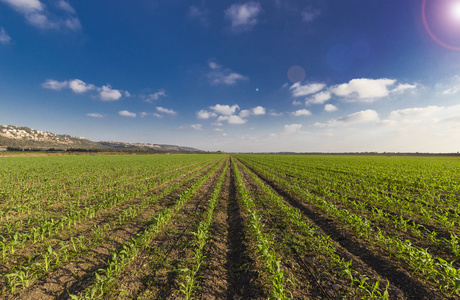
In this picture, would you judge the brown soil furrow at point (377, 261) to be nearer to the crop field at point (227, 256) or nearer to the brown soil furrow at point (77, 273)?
the crop field at point (227, 256)

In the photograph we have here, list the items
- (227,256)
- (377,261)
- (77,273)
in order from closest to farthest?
(77,273)
(377,261)
(227,256)

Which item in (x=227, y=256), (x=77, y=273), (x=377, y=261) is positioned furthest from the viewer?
(x=227, y=256)

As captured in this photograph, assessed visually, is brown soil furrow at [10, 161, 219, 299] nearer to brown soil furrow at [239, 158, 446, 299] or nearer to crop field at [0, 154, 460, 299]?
crop field at [0, 154, 460, 299]

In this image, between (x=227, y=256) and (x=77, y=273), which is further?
(x=227, y=256)

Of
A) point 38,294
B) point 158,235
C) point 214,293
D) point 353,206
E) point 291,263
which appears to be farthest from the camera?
point 353,206

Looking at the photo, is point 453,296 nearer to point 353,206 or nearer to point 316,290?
point 316,290

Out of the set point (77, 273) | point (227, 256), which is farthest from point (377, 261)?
point (77, 273)

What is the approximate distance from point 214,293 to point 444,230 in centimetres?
1079

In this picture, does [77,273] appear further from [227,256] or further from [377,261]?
[377,261]

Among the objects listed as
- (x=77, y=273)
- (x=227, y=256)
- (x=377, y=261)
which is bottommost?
(x=227, y=256)

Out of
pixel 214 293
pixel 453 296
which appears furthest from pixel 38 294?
pixel 453 296

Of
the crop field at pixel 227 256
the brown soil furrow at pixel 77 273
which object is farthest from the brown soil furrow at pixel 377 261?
the brown soil furrow at pixel 77 273

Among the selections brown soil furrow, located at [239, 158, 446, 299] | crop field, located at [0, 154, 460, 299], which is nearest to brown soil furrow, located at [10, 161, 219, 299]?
crop field, located at [0, 154, 460, 299]

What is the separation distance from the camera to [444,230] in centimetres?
755
